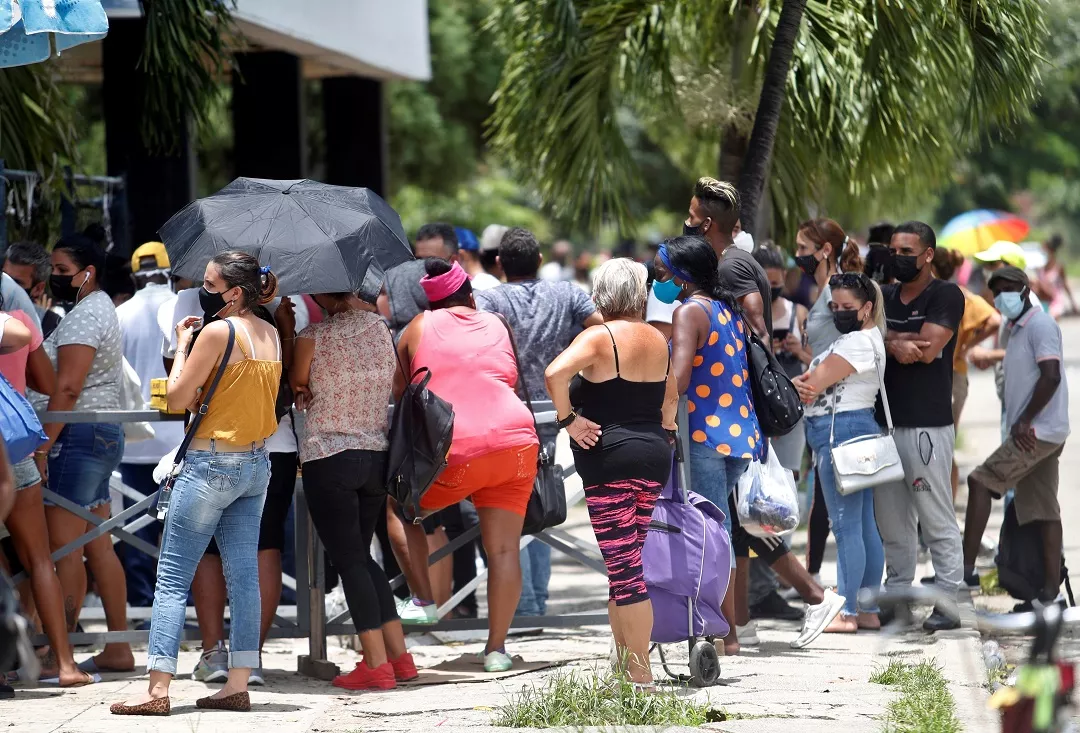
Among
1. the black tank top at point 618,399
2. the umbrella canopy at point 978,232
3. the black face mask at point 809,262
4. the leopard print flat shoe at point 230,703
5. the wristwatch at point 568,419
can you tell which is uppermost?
the umbrella canopy at point 978,232

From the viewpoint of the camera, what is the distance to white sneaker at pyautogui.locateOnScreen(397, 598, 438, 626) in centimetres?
662

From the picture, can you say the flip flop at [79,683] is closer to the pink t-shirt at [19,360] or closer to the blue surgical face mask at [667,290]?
the pink t-shirt at [19,360]

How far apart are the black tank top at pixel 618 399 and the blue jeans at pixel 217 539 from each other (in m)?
1.29

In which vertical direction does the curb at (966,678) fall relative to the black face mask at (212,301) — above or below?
below

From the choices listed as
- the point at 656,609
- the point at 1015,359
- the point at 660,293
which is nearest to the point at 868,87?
the point at 1015,359

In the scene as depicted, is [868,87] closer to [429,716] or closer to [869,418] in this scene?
[869,418]

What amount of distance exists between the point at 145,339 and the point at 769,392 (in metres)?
3.25

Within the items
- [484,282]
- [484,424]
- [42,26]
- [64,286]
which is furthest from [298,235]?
[484,282]

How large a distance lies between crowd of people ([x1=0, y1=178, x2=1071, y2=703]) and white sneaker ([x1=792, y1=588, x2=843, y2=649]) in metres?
0.01

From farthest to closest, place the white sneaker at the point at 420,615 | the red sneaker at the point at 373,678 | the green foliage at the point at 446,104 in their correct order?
the green foliage at the point at 446,104, the white sneaker at the point at 420,615, the red sneaker at the point at 373,678

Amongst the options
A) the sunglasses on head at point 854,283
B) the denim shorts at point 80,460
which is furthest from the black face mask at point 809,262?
the denim shorts at point 80,460

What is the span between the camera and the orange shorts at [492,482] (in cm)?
597

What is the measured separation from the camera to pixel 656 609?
573 centimetres

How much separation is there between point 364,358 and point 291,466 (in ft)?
2.12
